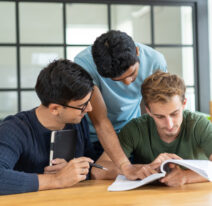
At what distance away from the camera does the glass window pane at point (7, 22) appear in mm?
3789

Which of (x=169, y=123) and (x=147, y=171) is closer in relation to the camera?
(x=147, y=171)

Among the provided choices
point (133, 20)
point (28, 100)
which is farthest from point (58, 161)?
point (133, 20)

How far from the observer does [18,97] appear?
3816 millimetres

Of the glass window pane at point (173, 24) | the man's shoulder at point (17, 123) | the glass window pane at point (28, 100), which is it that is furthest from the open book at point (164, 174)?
the glass window pane at point (173, 24)

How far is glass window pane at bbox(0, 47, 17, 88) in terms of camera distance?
3789 millimetres

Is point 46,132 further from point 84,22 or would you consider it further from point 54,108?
point 84,22

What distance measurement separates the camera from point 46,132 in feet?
4.65

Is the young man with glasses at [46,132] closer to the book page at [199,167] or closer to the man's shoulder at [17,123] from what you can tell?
the man's shoulder at [17,123]

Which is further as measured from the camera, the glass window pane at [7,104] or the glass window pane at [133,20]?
the glass window pane at [133,20]

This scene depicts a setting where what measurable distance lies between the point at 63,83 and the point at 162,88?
17.6 inches

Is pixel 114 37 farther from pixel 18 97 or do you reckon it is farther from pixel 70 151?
pixel 18 97

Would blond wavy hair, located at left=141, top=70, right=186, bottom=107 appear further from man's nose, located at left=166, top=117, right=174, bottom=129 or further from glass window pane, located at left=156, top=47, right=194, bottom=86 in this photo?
glass window pane, located at left=156, top=47, right=194, bottom=86

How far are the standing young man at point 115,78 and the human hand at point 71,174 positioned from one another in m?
0.20

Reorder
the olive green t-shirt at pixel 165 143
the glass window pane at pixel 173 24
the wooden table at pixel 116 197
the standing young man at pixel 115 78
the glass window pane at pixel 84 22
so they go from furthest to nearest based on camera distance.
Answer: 1. the glass window pane at pixel 173 24
2. the glass window pane at pixel 84 22
3. the olive green t-shirt at pixel 165 143
4. the standing young man at pixel 115 78
5. the wooden table at pixel 116 197
